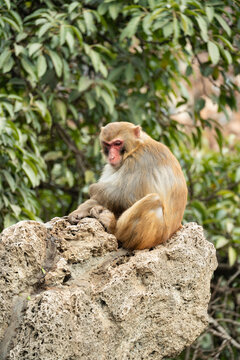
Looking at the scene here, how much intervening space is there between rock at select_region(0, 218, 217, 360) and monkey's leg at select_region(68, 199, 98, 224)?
104 mm

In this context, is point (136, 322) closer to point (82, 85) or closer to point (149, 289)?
point (149, 289)

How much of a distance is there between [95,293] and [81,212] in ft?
3.65

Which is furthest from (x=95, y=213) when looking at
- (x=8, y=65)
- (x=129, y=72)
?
(x=129, y=72)

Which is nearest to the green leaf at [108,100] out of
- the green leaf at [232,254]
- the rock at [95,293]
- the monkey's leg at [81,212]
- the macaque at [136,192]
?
the macaque at [136,192]

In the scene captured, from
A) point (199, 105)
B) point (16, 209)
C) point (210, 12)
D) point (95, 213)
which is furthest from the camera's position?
point (199, 105)

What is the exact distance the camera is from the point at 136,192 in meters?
4.76

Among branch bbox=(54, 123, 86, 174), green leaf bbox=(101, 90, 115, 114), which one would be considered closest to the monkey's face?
green leaf bbox=(101, 90, 115, 114)

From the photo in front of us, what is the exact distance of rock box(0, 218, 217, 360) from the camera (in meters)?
3.18

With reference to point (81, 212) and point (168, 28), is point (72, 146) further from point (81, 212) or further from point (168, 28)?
point (81, 212)

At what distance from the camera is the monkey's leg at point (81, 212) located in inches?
168

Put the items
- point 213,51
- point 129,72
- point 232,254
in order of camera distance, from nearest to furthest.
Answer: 1. point 213,51
2. point 129,72
3. point 232,254

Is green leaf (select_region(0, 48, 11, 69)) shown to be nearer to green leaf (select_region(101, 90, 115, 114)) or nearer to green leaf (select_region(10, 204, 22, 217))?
green leaf (select_region(101, 90, 115, 114))

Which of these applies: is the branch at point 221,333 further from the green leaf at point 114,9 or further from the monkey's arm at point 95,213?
the green leaf at point 114,9

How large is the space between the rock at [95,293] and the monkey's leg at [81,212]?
104 millimetres
